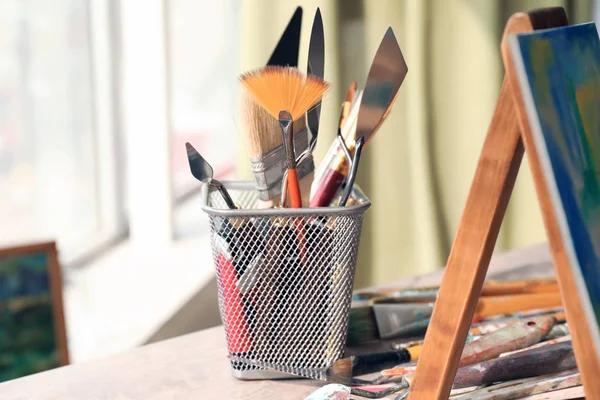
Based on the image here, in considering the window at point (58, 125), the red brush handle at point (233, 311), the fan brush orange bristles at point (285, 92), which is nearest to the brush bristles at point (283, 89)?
the fan brush orange bristles at point (285, 92)

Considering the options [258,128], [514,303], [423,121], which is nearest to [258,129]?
[258,128]

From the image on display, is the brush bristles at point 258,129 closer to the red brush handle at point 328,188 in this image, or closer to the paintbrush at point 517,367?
the red brush handle at point 328,188

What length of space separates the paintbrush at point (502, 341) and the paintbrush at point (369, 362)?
2 centimetres

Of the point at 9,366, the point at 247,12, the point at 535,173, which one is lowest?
the point at 9,366

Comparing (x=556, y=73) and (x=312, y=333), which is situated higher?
(x=556, y=73)

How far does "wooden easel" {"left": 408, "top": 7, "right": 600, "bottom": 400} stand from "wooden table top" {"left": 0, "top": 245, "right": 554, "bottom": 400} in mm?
135

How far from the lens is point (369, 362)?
62 centimetres

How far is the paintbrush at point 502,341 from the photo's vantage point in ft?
1.97

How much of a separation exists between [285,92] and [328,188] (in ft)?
0.35

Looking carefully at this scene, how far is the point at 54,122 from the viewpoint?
45.6 inches

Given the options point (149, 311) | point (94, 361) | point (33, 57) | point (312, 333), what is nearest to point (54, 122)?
point (33, 57)

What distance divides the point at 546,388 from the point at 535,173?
0.67ft

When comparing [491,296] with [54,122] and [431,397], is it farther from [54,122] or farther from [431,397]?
[54,122]

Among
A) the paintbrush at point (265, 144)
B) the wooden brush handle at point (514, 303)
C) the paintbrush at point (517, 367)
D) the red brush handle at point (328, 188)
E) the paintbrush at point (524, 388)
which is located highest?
the paintbrush at point (265, 144)
